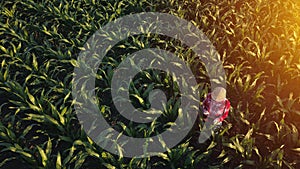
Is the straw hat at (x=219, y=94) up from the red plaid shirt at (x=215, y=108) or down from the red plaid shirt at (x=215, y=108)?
up

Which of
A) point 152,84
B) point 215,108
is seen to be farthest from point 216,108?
point 152,84

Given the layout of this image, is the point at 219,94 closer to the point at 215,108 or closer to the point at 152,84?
the point at 215,108

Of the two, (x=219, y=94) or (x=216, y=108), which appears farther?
(x=216, y=108)

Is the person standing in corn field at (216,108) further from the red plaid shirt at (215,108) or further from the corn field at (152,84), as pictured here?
the corn field at (152,84)

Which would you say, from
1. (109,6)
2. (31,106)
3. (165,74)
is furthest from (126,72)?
(109,6)

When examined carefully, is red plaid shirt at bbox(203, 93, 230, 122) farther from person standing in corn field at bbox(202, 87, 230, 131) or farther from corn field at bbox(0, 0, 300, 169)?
corn field at bbox(0, 0, 300, 169)

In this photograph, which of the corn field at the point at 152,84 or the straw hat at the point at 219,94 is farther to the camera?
the corn field at the point at 152,84

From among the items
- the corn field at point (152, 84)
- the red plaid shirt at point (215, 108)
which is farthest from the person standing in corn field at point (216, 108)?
the corn field at point (152, 84)
